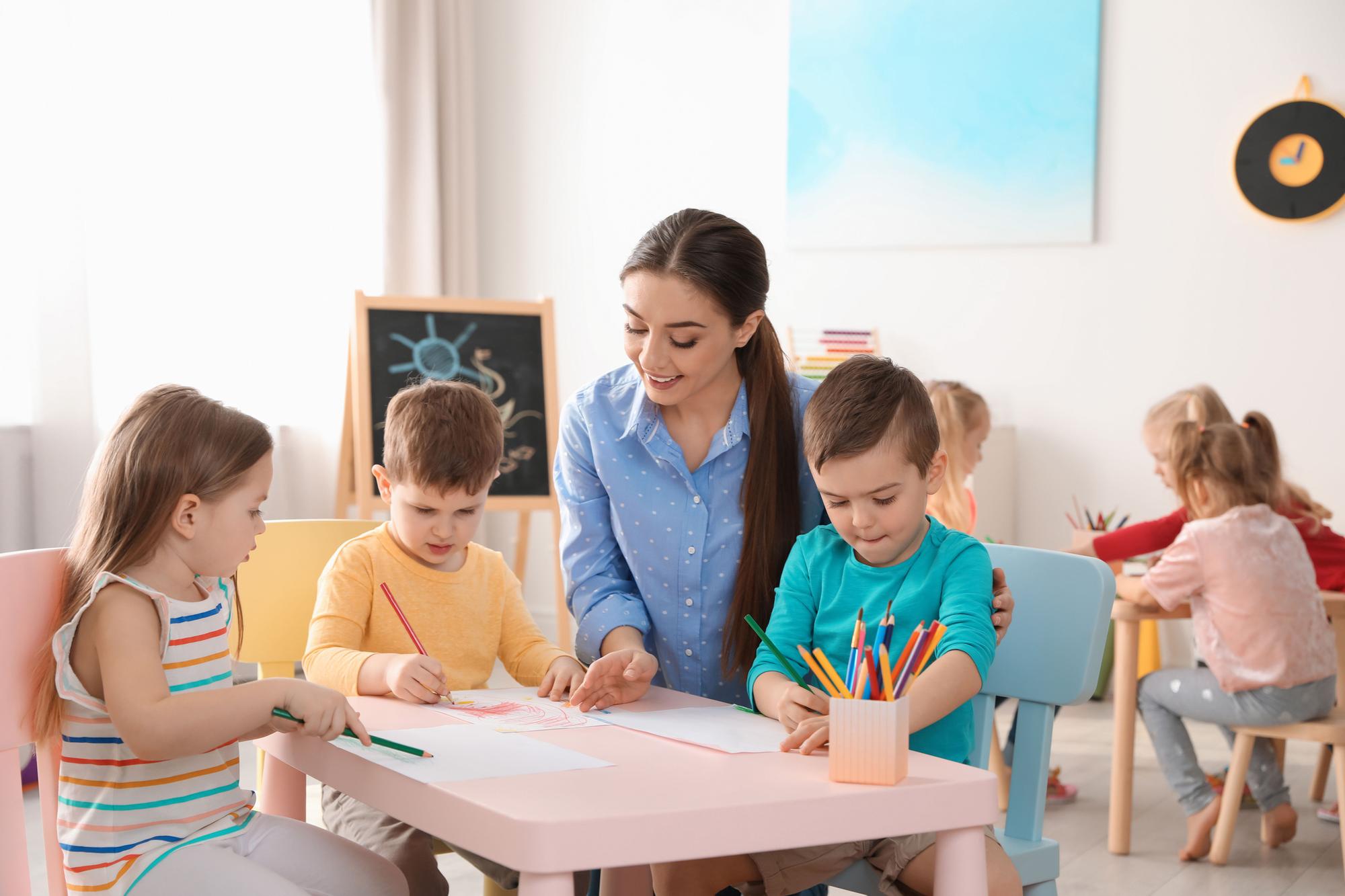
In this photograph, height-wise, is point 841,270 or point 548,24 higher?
point 548,24

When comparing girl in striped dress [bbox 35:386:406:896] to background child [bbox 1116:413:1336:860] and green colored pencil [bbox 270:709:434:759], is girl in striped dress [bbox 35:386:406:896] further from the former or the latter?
background child [bbox 1116:413:1336:860]

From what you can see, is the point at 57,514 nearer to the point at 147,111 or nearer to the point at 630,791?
the point at 147,111

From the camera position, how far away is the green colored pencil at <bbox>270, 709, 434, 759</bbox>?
1.07 metres

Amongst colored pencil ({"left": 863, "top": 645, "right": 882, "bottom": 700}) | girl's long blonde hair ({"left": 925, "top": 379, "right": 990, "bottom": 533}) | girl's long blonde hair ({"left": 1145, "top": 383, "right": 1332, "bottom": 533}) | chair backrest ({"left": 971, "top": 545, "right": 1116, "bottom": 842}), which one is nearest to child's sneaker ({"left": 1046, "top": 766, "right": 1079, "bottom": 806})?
girl's long blonde hair ({"left": 925, "top": 379, "right": 990, "bottom": 533})

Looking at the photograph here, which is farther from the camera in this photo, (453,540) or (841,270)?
(841,270)

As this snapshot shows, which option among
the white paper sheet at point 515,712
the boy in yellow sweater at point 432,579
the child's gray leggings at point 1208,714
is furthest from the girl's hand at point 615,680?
the child's gray leggings at point 1208,714

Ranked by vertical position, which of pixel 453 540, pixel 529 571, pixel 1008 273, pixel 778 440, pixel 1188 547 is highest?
pixel 1008 273

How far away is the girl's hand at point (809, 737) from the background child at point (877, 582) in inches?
Result: 4.3

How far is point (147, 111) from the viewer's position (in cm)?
372

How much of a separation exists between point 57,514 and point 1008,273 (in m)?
2.97

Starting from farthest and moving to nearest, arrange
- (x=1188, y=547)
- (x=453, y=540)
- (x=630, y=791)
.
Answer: (x=1188, y=547), (x=453, y=540), (x=630, y=791)

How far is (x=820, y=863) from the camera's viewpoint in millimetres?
1272

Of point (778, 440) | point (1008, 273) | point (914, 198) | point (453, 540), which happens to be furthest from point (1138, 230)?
point (453, 540)

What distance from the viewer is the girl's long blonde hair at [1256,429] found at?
9.58 feet
